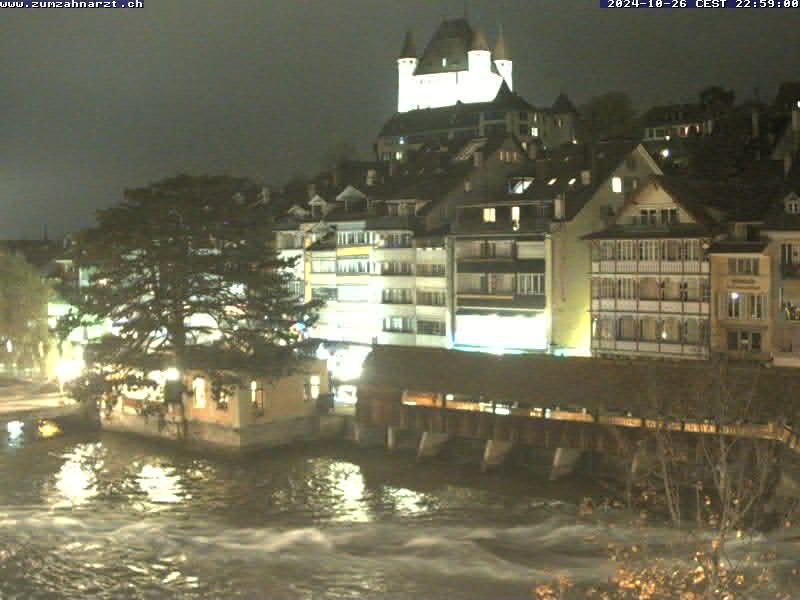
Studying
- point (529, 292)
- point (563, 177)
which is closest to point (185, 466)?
point (529, 292)

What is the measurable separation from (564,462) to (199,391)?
17284 mm

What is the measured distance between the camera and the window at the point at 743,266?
153 feet

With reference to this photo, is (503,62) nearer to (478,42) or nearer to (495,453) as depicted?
(478,42)

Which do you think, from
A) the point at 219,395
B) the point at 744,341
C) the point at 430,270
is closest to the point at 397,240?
the point at 430,270

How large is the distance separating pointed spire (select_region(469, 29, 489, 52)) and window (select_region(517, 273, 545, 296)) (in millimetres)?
77650

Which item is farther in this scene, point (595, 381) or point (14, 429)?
point (14, 429)

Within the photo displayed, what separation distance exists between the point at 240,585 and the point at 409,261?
32.0 meters

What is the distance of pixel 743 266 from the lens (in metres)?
46.8

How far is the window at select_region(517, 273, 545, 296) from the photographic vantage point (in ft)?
178

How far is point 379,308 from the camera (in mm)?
61344

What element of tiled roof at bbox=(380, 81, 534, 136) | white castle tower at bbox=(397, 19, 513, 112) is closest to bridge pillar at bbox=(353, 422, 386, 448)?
tiled roof at bbox=(380, 81, 534, 136)

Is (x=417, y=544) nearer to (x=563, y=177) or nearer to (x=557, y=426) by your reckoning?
(x=557, y=426)

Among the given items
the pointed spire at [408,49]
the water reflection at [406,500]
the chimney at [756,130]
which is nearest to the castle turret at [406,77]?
the pointed spire at [408,49]

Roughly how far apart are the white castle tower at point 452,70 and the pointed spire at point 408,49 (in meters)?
0.12
